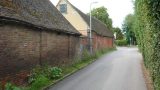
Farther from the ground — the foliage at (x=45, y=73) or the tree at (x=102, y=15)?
the tree at (x=102, y=15)

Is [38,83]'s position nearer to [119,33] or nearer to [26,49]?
[26,49]

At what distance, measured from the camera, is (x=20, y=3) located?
1848cm

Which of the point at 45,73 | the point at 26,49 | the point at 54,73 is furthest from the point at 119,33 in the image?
the point at 26,49

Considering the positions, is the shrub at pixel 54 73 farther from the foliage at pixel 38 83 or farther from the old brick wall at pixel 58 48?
the foliage at pixel 38 83

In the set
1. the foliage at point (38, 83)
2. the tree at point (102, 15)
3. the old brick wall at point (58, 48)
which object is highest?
the tree at point (102, 15)

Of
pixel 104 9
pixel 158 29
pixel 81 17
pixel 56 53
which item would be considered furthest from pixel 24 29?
pixel 104 9

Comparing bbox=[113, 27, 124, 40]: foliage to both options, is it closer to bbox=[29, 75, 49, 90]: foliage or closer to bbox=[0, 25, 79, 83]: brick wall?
bbox=[0, 25, 79, 83]: brick wall

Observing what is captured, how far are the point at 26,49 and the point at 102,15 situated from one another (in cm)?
7322

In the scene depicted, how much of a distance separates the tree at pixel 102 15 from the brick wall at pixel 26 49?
6431 cm

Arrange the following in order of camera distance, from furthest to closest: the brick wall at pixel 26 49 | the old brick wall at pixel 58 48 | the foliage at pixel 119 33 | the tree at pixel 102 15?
the foliage at pixel 119 33, the tree at pixel 102 15, the old brick wall at pixel 58 48, the brick wall at pixel 26 49

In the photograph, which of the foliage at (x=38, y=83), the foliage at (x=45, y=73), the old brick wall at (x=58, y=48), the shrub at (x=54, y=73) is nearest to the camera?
the foliage at (x=38, y=83)

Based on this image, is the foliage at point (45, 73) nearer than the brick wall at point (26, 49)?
No

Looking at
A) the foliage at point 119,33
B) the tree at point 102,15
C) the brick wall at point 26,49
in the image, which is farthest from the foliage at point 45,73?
the foliage at point 119,33

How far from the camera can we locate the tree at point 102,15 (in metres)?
88.4
